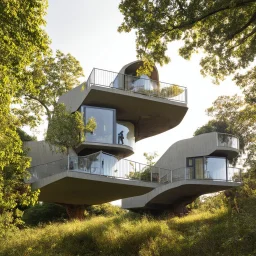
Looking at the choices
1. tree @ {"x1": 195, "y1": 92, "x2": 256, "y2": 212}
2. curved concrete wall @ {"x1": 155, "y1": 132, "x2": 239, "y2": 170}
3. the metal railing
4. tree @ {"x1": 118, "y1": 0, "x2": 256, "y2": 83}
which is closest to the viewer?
tree @ {"x1": 118, "y1": 0, "x2": 256, "y2": 83}

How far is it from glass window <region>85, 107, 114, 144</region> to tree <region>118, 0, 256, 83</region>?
4.79m

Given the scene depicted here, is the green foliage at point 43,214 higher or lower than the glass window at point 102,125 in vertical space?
lower

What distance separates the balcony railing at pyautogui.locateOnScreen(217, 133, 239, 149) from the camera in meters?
24.9

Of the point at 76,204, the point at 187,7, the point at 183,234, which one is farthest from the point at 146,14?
the point at 76,204

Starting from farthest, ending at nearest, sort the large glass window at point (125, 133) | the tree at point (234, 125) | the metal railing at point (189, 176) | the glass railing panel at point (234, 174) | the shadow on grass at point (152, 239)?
the tree at point (234, 125)
the glass railing panel at point (234, 174)
the metal railing at point (189, 176)
the large glass window at point (125, 133)
the shadow on grass at point (152, 239)

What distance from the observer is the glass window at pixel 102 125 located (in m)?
19.2

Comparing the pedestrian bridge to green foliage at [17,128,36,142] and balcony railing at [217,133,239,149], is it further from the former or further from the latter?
green foliage at [17,128,36,142]

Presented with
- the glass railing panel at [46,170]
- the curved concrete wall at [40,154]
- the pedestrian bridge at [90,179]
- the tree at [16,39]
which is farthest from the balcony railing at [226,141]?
the tree at [16,39]

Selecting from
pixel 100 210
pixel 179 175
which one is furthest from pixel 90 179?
pixel 100 210

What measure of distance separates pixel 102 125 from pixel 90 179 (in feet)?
13.4

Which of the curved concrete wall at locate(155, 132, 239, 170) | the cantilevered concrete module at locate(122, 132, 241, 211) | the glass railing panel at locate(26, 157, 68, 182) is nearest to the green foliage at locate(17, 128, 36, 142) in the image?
the glass railing panel at locate(26, 157, 68, 182)

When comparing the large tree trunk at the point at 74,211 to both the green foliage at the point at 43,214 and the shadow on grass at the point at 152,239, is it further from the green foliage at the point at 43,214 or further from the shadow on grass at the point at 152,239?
the shadow on grass at the point at 152,239

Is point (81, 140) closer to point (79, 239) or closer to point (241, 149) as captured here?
point (79, 239)

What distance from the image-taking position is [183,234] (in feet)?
43.9
